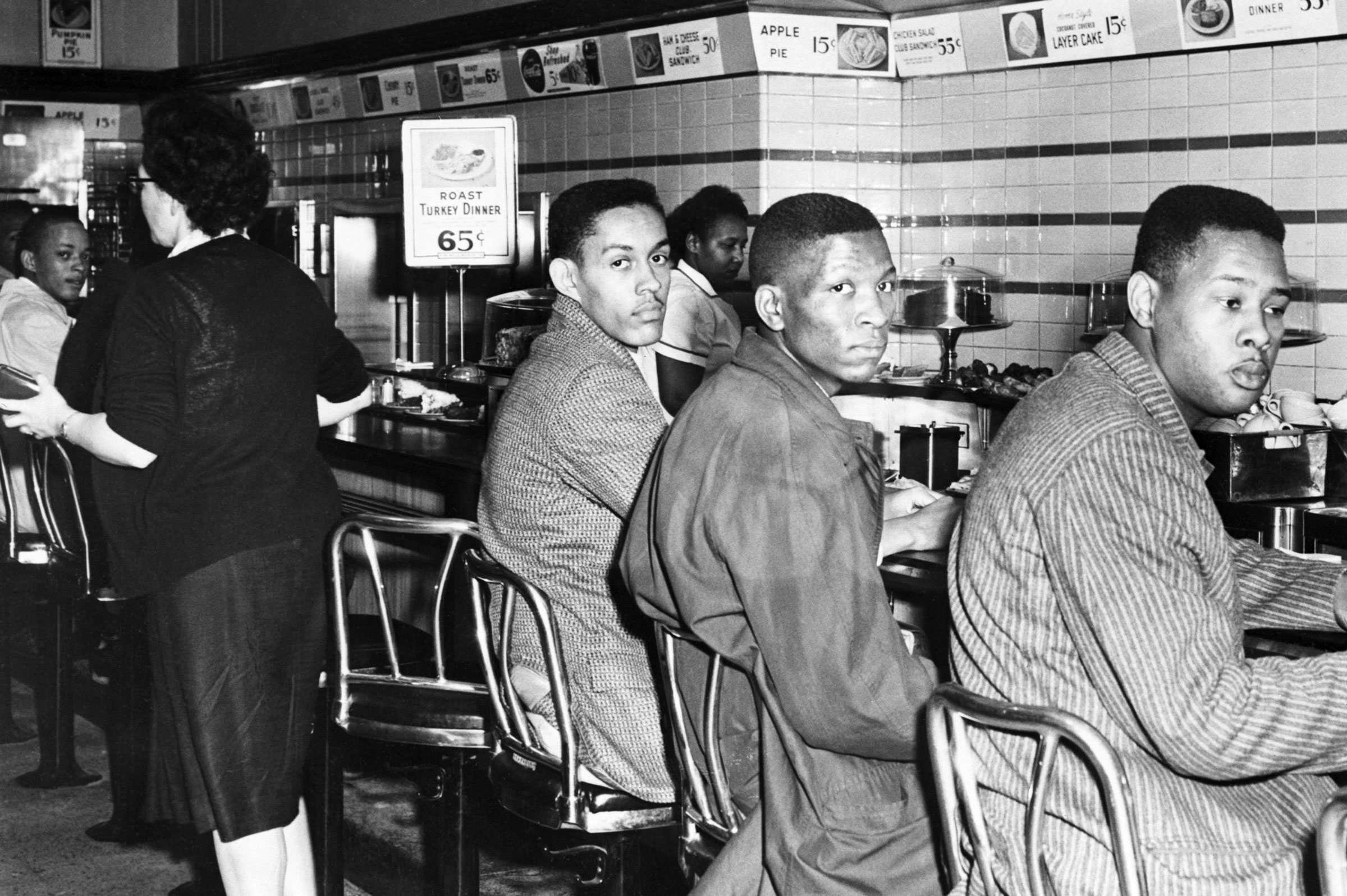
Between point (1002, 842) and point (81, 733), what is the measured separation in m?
4.80

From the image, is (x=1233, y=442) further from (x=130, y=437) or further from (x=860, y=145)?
(x=860, y=145)

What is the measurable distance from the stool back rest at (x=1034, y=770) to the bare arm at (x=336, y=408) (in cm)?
194

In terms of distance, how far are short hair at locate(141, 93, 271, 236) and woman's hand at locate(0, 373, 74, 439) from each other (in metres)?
0.47

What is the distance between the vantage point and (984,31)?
6242mm

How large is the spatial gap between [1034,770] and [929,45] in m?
5.05

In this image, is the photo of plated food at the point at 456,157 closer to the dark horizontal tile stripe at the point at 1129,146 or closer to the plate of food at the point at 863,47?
the plate of food at the point at 863,47

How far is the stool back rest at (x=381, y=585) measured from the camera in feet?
10.6

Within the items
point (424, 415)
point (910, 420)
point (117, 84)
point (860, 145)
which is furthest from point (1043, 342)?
point (117, 84)

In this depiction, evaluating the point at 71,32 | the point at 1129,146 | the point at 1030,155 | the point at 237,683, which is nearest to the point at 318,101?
the point at 71,32

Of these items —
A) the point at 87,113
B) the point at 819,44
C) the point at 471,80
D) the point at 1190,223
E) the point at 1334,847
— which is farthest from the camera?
the point at 87,113

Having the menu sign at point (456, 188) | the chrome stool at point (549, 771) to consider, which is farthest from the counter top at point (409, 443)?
the chrome stool at point (549, 771)

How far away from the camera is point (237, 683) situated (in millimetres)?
3318

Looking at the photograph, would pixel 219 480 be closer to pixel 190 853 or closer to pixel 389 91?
pixel 190 853

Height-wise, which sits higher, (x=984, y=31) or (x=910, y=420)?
(x=984, y=31)
